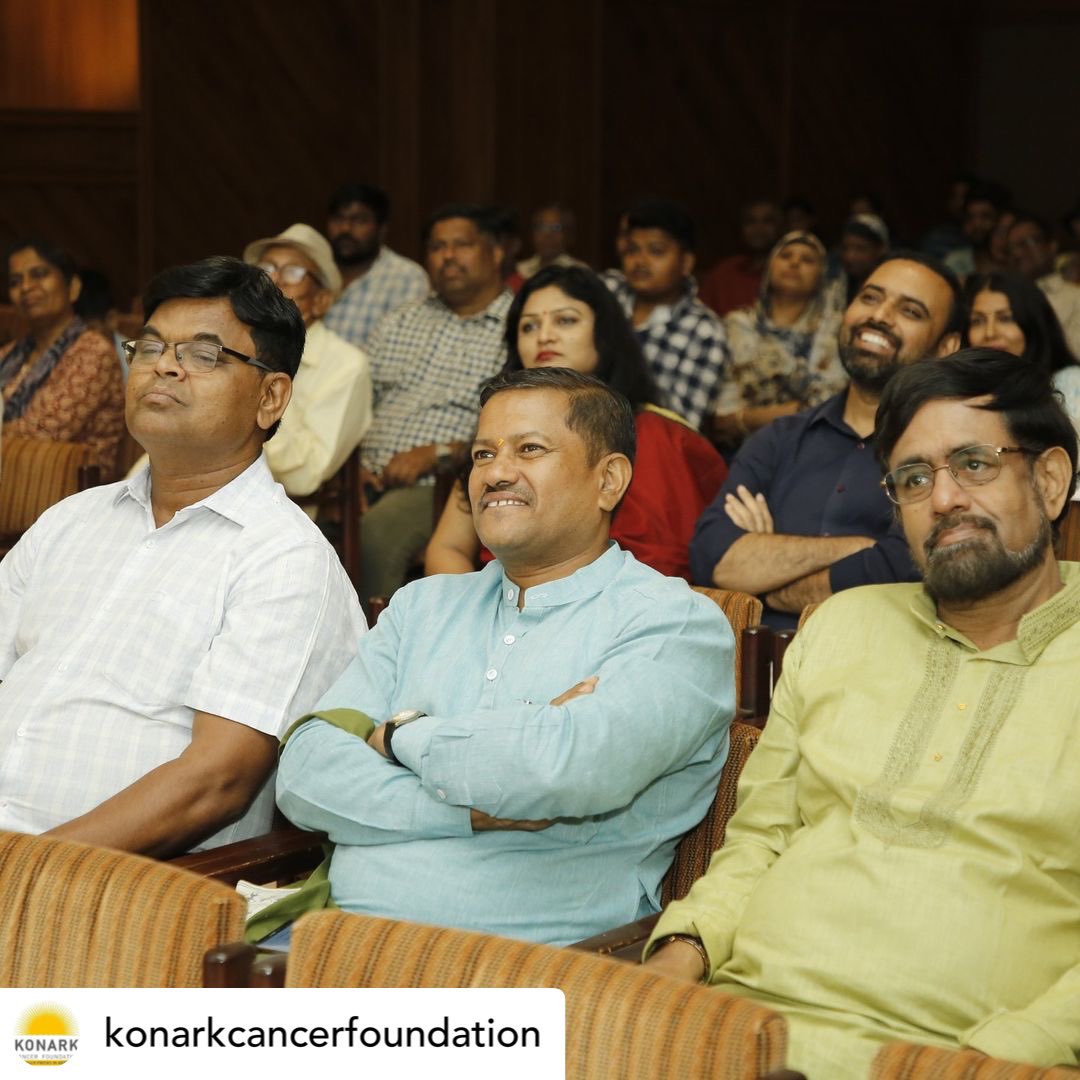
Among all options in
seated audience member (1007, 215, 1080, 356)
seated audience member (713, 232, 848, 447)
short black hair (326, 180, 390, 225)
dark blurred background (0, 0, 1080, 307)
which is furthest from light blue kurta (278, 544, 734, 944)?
dark blurred background (0, 0, 1080, 307)

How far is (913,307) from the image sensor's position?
3.38 metres

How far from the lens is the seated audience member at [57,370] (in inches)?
207

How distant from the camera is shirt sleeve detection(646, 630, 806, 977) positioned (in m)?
1.84

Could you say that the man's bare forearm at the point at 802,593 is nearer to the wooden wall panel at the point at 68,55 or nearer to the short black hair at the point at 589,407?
the short black hair at the point at 589,407

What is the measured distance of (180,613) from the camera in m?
2.26

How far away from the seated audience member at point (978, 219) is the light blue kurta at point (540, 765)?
26.8 ft

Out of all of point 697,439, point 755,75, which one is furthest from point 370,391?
point 755,75

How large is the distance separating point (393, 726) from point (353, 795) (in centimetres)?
10

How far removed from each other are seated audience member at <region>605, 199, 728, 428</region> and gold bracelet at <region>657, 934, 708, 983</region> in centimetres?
285

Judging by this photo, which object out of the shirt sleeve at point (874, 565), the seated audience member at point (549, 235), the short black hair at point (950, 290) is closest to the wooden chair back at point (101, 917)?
the shirt sleeve at point (874, 565)

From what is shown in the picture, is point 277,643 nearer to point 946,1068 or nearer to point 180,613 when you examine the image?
point 180,613

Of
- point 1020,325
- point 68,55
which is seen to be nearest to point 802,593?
point 1020,325

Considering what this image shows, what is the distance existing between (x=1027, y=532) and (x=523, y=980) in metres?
0.88

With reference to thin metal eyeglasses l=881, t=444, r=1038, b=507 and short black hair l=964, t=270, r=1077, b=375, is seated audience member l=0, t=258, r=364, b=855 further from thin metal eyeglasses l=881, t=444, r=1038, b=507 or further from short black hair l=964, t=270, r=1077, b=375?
short black hair l=964, t=270, r=1077, b=375
